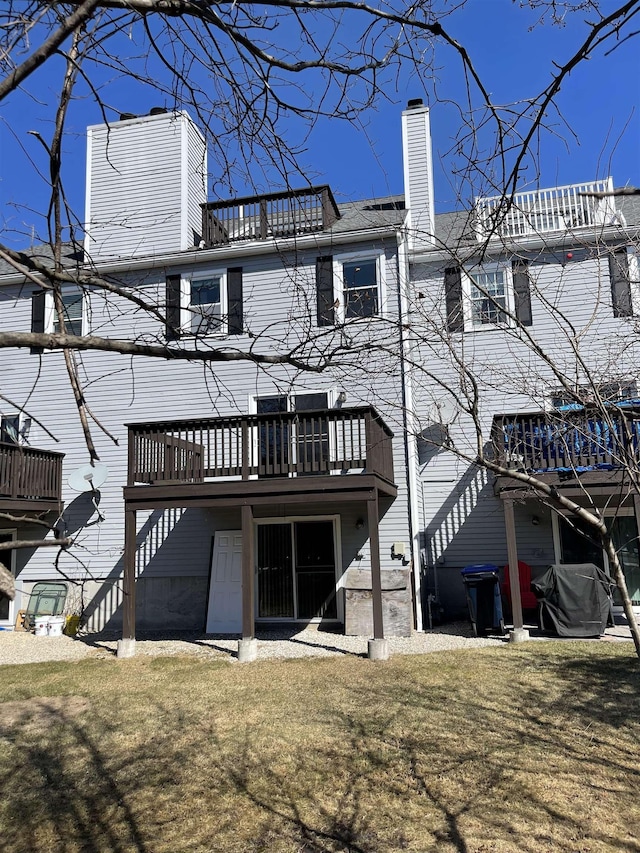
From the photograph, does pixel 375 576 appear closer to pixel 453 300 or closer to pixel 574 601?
pixel 574 601

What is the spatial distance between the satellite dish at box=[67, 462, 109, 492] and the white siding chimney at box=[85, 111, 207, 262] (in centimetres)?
486

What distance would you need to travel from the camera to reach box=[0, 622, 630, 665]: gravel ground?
1012cm

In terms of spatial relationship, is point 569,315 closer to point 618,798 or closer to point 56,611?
point 618,798

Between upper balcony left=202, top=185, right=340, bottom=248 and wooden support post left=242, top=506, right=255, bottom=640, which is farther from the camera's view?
upper balcony left=202, top=185, right=340, bottom=248

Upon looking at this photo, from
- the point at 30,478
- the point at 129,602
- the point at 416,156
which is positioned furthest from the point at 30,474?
the point at 416,156

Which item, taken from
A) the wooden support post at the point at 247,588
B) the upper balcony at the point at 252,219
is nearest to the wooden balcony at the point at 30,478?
the wooden support post at the point at 247,588

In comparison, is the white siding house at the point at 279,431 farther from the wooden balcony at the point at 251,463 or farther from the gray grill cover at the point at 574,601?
the gray grill cover at the point at 574,601

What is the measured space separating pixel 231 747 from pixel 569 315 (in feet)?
32.7

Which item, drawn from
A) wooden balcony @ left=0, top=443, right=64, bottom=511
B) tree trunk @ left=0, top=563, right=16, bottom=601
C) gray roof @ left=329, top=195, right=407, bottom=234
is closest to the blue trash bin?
gray roof @ left=329, top=195, right=407, bottom=234

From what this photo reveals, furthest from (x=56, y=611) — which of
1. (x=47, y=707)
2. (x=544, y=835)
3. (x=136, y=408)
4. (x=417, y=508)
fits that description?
(x=544, y=835)

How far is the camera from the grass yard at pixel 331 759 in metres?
4.14

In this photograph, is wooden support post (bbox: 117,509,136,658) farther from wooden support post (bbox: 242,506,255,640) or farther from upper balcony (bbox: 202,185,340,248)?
upper balcony (bbox: 202,185,340,248)

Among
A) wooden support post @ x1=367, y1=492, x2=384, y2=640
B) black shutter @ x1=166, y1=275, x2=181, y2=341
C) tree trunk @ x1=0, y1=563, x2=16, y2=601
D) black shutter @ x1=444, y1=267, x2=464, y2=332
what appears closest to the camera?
tree trunk @ x1=0, y1=563, x2=16, y2=601

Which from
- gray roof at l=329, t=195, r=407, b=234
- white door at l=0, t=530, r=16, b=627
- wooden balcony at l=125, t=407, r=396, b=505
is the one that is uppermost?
gray roof at l=329, t=195, r=407, b=234
